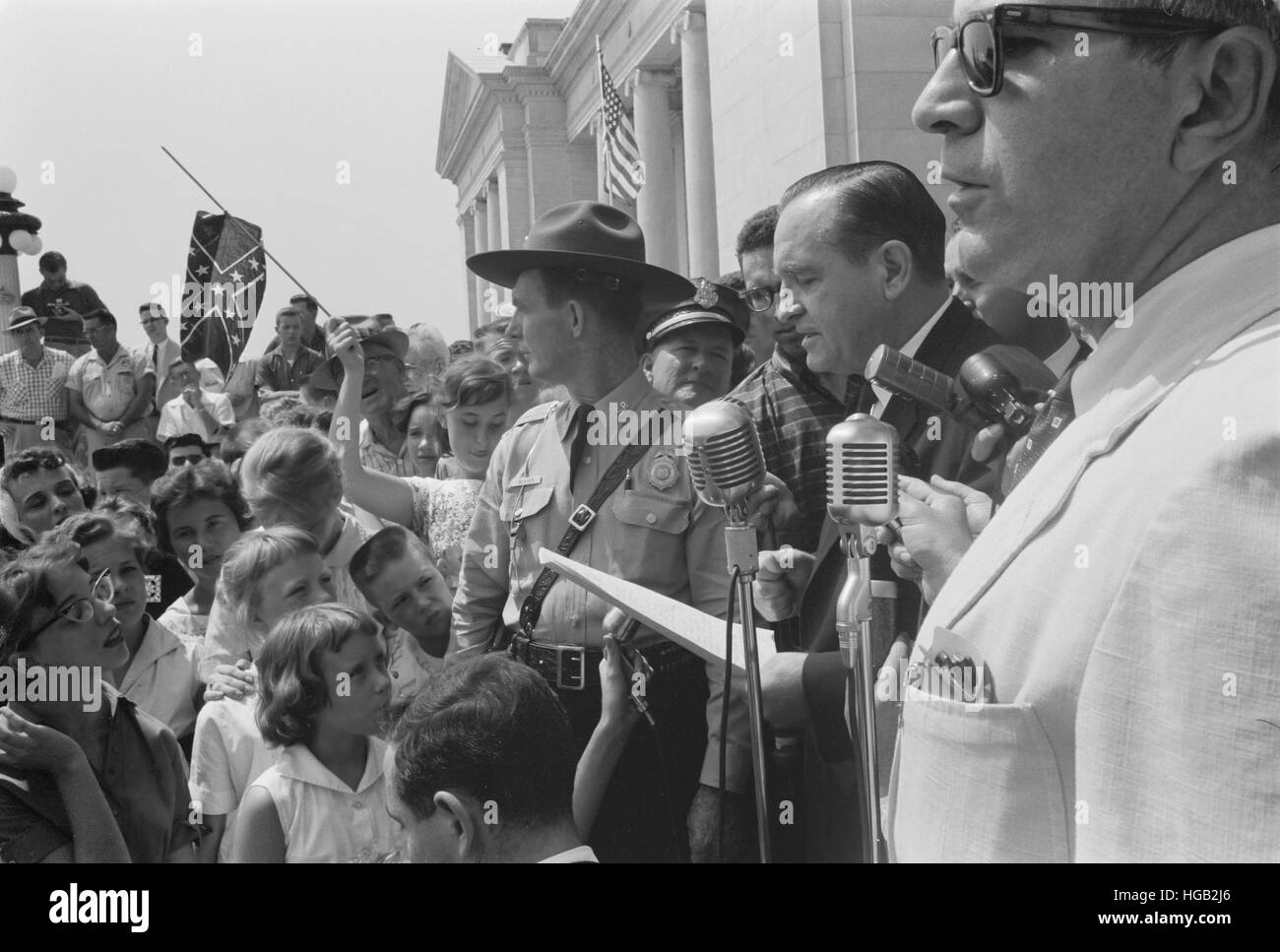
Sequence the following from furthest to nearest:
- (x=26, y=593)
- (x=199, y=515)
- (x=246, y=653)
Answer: (x=199, y=515)
(x=246, y=653)
(x=26, y=593)

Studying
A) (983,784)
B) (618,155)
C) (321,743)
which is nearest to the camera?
(983,784)

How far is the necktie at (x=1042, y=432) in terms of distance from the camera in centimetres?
191

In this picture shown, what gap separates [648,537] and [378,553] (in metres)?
1.15

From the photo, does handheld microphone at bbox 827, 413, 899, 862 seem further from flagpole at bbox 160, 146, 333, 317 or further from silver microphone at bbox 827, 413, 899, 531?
flagpole at bbox 160, 146, 333, 317

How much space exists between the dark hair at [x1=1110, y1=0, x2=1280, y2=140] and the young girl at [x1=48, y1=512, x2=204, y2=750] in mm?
3179

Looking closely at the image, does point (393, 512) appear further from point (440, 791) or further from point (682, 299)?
point (440, 791)

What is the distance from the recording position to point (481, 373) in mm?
4785

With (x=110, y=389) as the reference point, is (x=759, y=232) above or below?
below

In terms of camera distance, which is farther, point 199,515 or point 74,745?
point 199,515

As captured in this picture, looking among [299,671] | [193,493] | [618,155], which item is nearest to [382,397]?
[193,493]

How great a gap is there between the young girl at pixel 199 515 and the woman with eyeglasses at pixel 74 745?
1.10m

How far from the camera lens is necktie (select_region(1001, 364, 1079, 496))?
191 cm

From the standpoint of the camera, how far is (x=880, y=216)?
8.93ft

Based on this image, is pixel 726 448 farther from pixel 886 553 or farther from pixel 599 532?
pixel 599 532
